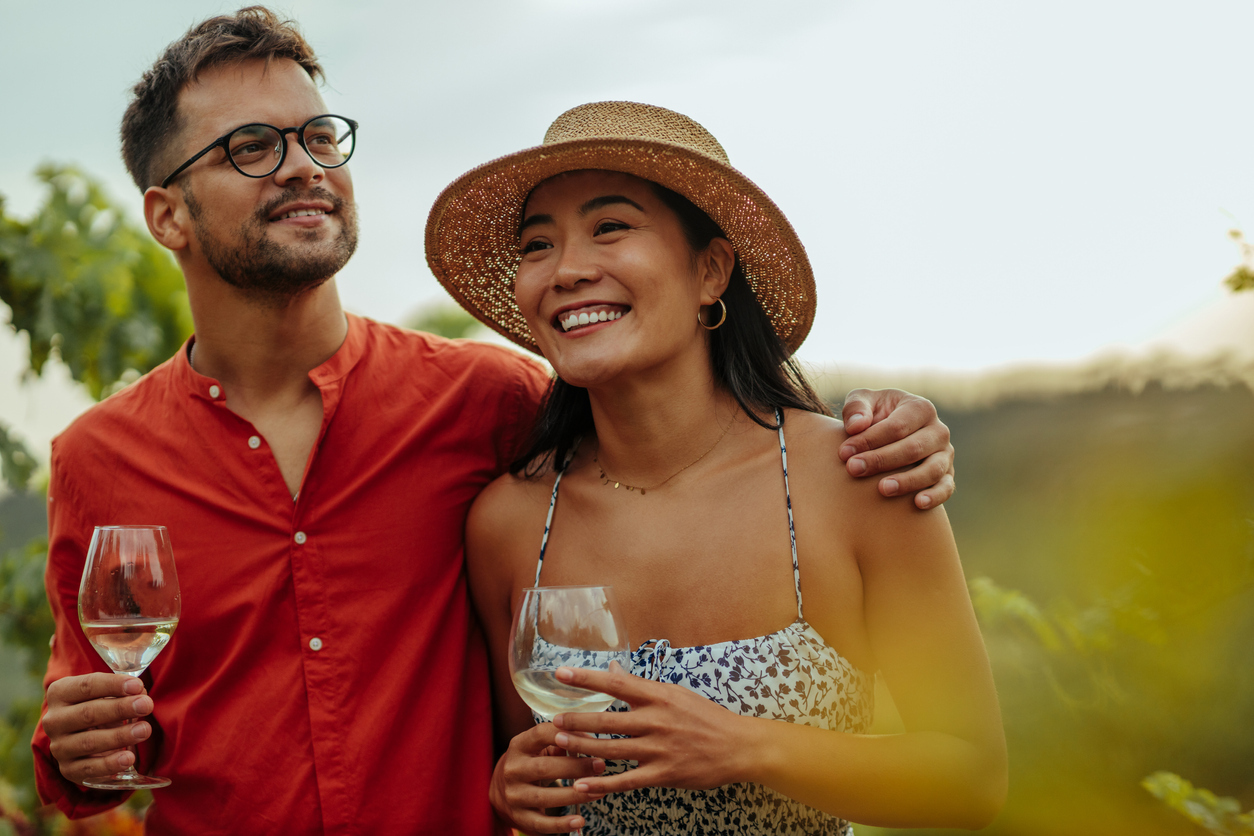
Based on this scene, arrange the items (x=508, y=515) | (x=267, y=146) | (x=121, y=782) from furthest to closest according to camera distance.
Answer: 1. (x=267, y=146)
2. (x=508, y=515)
3. (x=121, y=782)

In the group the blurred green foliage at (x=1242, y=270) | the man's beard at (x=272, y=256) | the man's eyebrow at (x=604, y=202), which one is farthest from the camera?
the blurred green foliage at (x=1242, y=270)

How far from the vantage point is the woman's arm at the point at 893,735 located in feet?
6.86

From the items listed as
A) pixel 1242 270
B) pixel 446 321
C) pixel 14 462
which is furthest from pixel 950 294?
→ pixel 446 321

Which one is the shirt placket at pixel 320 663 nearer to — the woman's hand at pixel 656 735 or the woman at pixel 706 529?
the woman at pixel 706 529

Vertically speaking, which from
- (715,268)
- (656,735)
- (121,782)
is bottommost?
(121,782)

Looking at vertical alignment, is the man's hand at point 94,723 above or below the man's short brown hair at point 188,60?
below

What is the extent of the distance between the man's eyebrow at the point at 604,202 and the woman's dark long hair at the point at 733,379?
0.17 metres

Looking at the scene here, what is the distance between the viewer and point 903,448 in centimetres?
257

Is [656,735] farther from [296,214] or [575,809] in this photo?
[296,214]

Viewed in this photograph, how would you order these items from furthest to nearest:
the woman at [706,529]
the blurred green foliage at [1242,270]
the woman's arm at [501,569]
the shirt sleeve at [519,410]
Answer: the blurred green foliage at [1242,270]
the shirt sleeve at [519,410]
the woman's arm at [501,569]
the woman at [706,529]

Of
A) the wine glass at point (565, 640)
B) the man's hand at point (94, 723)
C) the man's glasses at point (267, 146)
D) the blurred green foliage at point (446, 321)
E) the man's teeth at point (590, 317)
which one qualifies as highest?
the blurred green foliage at point (446, 321)

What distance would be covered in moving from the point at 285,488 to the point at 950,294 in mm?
3663

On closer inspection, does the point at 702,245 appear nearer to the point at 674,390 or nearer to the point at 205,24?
the point at 674,390

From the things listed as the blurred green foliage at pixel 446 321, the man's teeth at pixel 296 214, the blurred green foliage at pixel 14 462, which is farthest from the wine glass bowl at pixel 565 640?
the blurred green foliage at pixel 446 321
